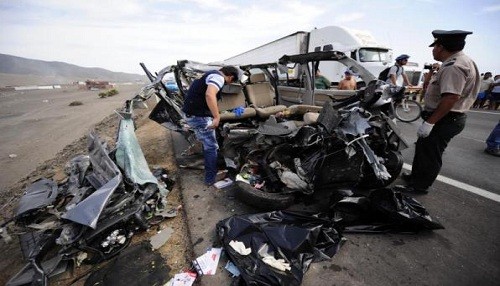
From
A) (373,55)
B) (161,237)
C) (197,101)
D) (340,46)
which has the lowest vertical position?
(161,237)

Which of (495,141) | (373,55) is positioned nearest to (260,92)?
(495,141)

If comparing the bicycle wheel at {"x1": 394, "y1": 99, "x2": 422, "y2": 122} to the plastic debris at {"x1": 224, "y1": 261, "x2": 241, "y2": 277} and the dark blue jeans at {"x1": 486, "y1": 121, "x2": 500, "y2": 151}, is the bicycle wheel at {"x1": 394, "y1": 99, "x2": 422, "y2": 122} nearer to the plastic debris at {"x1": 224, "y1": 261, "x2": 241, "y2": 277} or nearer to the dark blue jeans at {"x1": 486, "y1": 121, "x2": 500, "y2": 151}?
the dark blue jeans at {"x1": 486, "y1": 121, "x2": 500, "y2": 151}

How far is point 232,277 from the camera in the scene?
6.64 ft

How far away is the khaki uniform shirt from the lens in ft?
8.69

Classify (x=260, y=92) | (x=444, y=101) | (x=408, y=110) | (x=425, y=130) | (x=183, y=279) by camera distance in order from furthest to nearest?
(x=408, y=110)
(x=260, y=92)
(x=425, y=130)
(x=444, y=101)
(x=183, y=279)

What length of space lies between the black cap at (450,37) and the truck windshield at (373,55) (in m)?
9.47

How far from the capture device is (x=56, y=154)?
6.56m

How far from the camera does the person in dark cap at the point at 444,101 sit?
8.79 feet

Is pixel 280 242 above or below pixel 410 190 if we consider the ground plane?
above

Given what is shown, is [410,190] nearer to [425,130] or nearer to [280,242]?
[425,130]

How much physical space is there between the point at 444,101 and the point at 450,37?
781mm

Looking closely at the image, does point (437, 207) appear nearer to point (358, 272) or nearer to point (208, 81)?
point (358, 272)

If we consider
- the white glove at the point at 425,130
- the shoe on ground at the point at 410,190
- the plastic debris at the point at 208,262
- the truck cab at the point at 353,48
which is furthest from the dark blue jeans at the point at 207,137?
the truck cab at the point at 353,48

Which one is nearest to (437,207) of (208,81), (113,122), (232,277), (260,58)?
(232,277)
